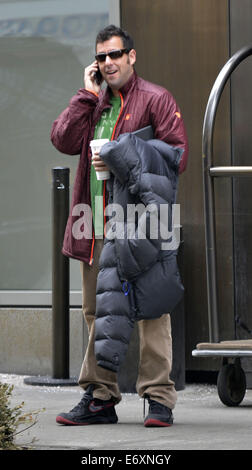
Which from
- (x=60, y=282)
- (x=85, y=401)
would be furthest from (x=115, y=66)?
(x=60, y=282)

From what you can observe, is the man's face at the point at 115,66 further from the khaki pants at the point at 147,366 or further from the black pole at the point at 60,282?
the black pole at the point at 60,282

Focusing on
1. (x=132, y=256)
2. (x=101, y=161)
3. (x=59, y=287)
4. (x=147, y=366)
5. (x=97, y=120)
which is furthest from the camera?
(x=59, y=287)

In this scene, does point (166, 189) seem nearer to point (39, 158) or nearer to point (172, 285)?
point (172, 285)

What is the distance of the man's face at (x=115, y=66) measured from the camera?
540 cm

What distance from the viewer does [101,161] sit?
525 cm

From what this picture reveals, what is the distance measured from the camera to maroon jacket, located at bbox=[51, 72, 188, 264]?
5340mm

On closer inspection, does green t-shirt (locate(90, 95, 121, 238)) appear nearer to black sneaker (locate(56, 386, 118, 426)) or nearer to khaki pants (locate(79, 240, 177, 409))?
khaki pants (locate(79, 240, 177, 409))

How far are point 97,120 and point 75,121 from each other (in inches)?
4.6

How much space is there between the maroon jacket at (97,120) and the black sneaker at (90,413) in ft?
2.28

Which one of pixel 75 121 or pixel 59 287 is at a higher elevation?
pixel 75 121

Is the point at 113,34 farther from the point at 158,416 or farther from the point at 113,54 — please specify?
the point at 158,416

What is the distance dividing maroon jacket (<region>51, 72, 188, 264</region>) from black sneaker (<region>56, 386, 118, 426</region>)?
2.28 ft

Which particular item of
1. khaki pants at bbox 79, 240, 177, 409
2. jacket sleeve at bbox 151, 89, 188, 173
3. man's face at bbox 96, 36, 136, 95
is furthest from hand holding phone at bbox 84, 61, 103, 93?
khaki pants at bbox 79, 240, 177, 409
